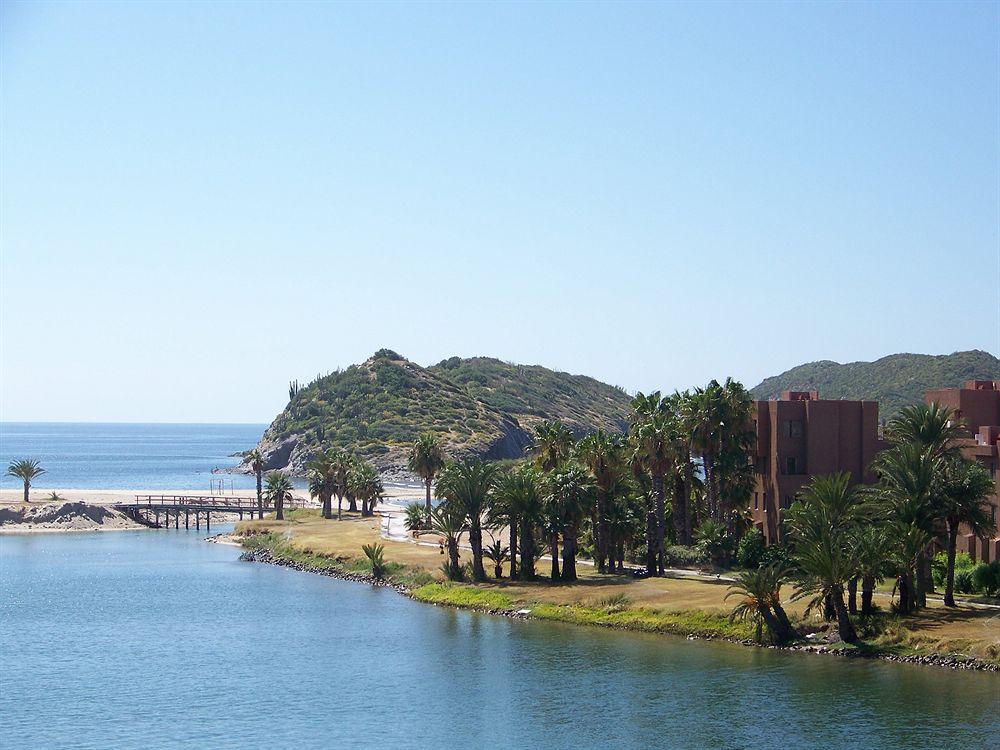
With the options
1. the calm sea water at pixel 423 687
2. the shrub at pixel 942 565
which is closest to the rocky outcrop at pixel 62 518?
the calm sea water at pixel 423 687

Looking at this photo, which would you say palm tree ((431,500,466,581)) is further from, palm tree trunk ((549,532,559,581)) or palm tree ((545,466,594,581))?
palm tree ((545,466,594,581))

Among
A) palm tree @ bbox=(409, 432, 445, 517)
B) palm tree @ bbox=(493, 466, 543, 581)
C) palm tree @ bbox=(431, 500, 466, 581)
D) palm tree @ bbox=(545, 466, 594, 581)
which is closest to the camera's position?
palm tree @ bbox=(545, 466, 594, 581)

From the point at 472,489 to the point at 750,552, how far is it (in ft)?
61.4

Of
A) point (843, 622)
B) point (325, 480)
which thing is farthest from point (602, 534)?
point (325, 480)

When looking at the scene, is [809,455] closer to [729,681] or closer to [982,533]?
[982,533]

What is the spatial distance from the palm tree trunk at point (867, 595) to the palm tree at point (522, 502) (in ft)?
73.1

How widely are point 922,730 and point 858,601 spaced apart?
18969 millimetres

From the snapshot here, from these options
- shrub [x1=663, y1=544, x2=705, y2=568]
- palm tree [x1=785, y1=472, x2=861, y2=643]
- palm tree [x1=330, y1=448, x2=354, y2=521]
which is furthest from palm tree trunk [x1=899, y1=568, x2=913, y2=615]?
palm tree [x1=330, y1=448, x2=354, y2=521]

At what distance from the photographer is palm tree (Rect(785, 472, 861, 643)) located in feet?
194

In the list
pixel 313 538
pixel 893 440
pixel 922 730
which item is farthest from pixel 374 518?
pixel 922 730

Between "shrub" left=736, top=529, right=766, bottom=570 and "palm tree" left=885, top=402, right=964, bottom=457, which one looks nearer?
"palm tree" left=885, top=402, right=964, bottom=457

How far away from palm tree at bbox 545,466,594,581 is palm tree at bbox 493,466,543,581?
1344mm

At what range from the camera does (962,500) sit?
62.0 m

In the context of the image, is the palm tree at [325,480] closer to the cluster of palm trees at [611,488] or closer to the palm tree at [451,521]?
the cluster of palm trees at [611,488]
